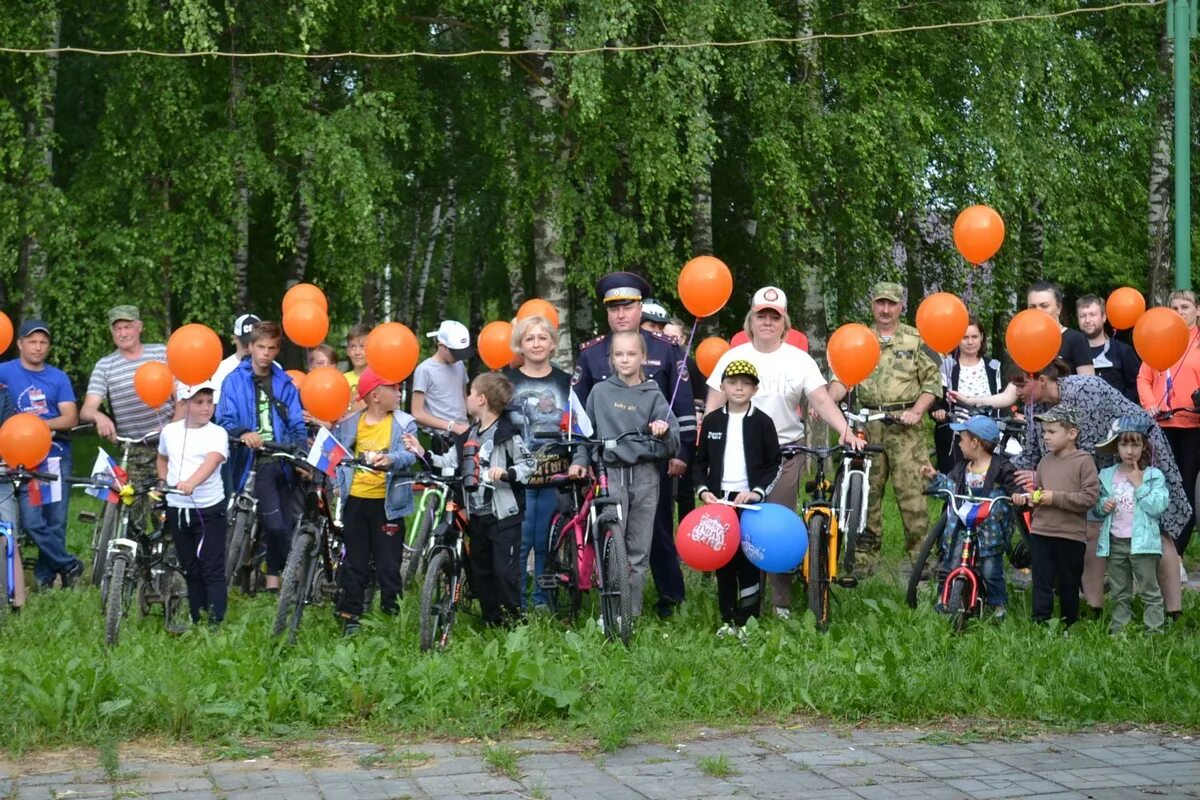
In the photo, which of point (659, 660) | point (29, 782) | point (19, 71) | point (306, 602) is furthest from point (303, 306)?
point (19, 71)

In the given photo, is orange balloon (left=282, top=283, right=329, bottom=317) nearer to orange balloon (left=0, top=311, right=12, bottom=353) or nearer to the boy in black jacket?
orange balloon (left=0, top=311, right=12, bottom=353)

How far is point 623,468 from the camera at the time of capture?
9570mm

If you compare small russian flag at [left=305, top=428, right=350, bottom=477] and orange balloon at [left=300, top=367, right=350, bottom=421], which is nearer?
small russian flag at [left=305, top=428, right=350, bottom=477]

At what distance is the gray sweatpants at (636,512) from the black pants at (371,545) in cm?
133

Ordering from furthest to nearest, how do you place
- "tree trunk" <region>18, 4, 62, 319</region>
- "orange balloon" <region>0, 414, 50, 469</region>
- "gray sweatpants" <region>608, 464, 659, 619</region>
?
"tree trunk" <region>18, 4, 62, 319</region>
"orange balloon" <region>0, 414, 50, 469</region>
"gray sweatpants" <region>608, 464, 659, 619</region>

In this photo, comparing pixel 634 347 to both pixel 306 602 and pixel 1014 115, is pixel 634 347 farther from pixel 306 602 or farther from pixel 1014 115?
pixel 1014 115

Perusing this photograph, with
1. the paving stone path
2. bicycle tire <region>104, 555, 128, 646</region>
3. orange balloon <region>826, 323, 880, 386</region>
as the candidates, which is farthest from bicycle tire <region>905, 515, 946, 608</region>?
bicycle tire <region>104, 555, 128, 646</region>

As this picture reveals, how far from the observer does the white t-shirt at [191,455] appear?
9.65 m

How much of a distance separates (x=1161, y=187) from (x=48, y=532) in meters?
18.9

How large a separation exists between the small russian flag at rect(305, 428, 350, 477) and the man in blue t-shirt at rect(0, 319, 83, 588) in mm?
3112

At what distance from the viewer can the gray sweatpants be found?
9539mm

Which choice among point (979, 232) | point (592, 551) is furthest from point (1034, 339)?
point (592, 551)

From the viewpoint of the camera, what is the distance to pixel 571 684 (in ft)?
24.6

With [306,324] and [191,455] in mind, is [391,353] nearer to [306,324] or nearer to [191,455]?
[306,324]
